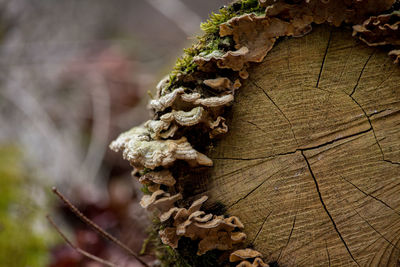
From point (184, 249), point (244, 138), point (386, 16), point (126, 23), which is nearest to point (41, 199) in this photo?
point (184, 249)

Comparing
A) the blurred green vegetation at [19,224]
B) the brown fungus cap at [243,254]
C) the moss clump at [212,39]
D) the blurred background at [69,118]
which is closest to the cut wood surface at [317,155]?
the brown fungus cap at [243,254]

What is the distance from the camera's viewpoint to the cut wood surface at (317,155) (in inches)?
60.1

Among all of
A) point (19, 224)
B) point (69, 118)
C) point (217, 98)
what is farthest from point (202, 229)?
point (69, 118)

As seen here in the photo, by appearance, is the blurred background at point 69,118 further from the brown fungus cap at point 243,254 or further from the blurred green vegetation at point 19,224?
the brown fungus cap at point 243,254

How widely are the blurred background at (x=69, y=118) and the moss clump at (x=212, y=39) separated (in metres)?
1.21

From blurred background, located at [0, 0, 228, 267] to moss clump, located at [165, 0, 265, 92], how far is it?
1213mm

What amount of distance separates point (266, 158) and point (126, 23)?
376 inches

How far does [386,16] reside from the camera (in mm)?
1484

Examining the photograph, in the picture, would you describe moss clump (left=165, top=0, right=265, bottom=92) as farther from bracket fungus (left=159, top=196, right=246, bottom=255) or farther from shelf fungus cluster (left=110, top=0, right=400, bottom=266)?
bracket fungus (left=159, top=196, right=246, bottom=255)

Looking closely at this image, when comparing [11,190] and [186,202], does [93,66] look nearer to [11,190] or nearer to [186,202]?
[11,190]

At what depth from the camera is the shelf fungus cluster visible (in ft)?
4.91

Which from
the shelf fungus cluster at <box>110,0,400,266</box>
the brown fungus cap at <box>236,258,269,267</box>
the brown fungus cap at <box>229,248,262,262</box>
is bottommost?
the brown fungus cap at <box>236,258,269,267</box>

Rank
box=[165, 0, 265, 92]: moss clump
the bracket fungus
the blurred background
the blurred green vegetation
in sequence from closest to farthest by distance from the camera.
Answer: the bracket fungus, box=[165, 0, 265, 92]: moss clump, the blurred green vegetation, the blurred background

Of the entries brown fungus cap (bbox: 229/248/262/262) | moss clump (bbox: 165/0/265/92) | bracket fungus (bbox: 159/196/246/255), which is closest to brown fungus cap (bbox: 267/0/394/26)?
moss clump (bbox: 165/0/265/92)
